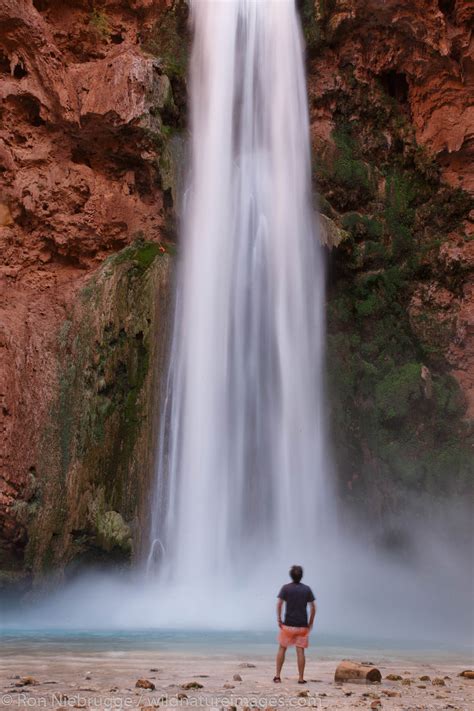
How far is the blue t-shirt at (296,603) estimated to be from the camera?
16.0 ft

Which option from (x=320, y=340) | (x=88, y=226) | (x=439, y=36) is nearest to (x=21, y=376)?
(x=88, y=226)

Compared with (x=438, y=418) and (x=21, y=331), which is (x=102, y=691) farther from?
(x=438, y=418)

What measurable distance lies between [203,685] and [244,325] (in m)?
9.51

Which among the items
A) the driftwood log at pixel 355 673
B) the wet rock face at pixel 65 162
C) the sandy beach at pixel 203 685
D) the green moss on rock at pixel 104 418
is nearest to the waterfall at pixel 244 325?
the green moss on rock at pixel 104 418

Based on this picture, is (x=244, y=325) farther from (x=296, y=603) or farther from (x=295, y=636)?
(x=295, y=636)

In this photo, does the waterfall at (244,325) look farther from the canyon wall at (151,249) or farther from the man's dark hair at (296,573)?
the man's dark hair at (296,573)

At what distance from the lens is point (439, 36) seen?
15578mm

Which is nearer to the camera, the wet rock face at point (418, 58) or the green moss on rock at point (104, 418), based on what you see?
the green moss on rock at point (104, 418)

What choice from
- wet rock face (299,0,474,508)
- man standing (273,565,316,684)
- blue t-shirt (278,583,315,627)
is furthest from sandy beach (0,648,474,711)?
wet rock face (299,0,474,508)

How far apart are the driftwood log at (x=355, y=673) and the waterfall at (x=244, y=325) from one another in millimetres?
6312

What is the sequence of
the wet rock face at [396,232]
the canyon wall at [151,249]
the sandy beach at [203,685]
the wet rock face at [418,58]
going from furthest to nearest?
1. the wet rock face at [418,58]
2. the wet rock face at [396,232]
3. the canyon wall at [151,249]
4. the sandy beach at [203,685]

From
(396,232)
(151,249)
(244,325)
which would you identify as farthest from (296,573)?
(396,232)

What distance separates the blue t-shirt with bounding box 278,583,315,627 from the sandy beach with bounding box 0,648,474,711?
16.2 inches

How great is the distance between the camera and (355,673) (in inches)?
192
